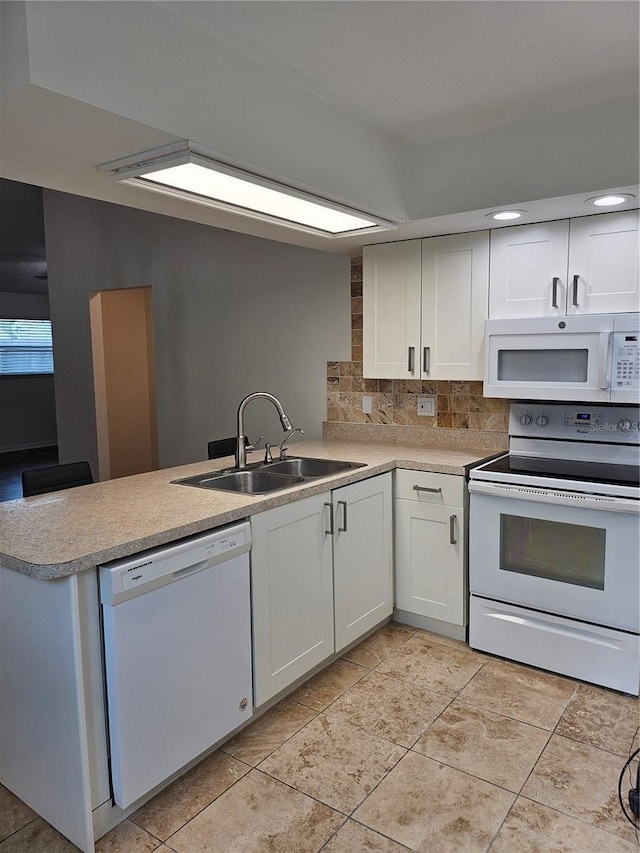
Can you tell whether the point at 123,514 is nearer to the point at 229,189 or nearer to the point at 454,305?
the point at 229,189

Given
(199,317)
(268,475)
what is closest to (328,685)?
(268,475)

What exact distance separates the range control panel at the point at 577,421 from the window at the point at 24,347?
8.58 m

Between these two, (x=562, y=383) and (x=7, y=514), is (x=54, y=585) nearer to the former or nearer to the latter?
(x=7, y=514)

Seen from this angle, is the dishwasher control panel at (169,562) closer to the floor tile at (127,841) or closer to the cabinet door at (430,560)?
the floor tile at (127,841)

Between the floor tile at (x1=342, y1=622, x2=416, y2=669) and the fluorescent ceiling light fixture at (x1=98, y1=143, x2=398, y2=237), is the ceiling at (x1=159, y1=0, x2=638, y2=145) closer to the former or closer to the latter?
the fluorescent ceiling light fixture at (x1=98, y1=143, x2=398, y2=237)

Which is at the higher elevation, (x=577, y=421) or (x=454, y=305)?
(x=454, y=305)

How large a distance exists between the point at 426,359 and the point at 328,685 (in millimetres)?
1671

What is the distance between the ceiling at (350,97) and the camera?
1619 millimetres

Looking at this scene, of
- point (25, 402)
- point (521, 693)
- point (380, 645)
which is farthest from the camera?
point (25, 402)

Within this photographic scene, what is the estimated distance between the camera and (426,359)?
3.21 metres

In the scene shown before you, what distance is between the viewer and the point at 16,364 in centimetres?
1005

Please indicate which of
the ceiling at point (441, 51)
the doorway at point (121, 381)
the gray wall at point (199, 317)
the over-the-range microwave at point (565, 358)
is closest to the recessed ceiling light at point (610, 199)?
the ceiling at point (441, 51)

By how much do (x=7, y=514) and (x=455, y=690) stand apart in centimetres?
189

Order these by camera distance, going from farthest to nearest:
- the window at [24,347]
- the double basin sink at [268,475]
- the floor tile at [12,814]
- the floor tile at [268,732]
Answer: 1. the window at [24,347]
2. the double basin sink at [268,475]
3. the floor tile at [268,732]
4. the floor tile at [12,814]
